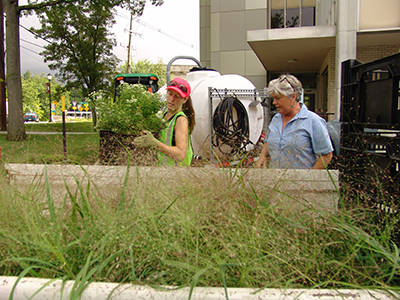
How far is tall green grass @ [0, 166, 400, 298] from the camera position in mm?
1203

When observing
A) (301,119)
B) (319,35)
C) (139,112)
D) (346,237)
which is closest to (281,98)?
(301,119)

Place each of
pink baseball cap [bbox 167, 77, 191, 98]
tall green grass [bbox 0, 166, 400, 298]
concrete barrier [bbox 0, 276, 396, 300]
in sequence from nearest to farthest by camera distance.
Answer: concrete barrier [bbox 0, 276, 396, 300] → tall green grass [bbox 0, 166, 400, 298] → pink baseball cap [bbox 167, 77, 191, 98]

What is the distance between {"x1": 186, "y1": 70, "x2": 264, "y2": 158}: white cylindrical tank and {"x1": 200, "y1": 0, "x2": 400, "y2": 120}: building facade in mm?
1677

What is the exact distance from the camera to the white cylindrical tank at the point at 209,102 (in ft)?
26.1

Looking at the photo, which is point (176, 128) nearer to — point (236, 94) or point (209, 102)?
point (209, 102)

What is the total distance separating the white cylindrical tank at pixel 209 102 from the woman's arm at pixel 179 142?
179 inches

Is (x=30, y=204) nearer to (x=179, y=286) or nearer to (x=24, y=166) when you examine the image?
(x=24, y=166)

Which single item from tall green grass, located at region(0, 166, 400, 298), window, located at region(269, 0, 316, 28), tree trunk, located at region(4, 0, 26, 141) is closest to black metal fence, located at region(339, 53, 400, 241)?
tall green grass, located at region(0, 166, 400, 298)

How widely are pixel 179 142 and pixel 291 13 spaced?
17.9 meters

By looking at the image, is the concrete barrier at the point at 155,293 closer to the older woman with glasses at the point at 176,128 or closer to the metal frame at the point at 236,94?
the older woman with glasses at the point at 176,128

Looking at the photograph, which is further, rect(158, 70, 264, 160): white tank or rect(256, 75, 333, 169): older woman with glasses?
rect(158, 70, 264, 160): white tank

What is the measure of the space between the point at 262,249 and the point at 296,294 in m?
0.21

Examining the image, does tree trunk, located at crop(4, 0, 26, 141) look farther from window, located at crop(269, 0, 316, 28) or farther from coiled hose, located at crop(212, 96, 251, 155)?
window, located at crop(269, 0, 316, 28)

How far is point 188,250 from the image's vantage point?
1.25 metres
